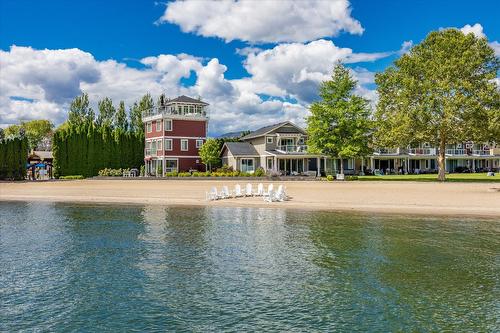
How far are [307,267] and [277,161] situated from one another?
163 feet

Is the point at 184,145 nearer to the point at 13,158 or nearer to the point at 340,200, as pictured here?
the point at 13,158

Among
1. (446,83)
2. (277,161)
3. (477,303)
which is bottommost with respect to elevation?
(477,303)

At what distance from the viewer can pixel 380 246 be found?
16516mm

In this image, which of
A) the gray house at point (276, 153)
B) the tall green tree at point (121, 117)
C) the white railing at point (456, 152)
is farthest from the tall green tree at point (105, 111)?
the white railing at point (456, 152)

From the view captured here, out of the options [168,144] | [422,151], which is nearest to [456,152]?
[422,151]

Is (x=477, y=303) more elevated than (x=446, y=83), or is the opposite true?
(x=446, y=83)

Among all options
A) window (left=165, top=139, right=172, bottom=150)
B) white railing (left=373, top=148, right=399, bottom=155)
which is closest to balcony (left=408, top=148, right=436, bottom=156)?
white railing (left=373, top=148, right=399, bottom=155)

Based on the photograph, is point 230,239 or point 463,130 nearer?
point 230,239

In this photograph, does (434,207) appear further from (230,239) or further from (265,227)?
(230,239)

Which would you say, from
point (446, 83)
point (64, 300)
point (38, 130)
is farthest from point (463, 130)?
point (38, 130)

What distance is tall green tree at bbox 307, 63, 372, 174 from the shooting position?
5272 cm

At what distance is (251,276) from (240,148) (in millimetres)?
52539

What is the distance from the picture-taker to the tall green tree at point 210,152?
2434 inches

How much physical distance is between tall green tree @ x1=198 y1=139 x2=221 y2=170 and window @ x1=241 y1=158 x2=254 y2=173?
366cm
